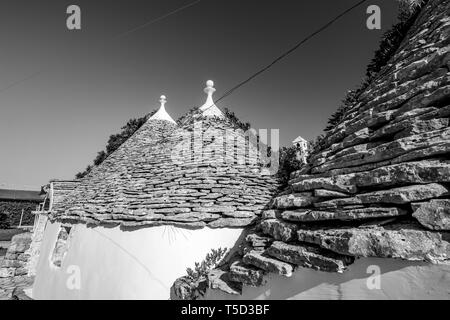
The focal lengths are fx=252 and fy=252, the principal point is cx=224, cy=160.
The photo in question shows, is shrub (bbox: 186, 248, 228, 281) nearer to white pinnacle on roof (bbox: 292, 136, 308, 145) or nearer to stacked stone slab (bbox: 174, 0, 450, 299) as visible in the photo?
stacked stone slab (bbox: 174, 0, 450, 299)

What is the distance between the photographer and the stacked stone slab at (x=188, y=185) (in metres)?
5.20

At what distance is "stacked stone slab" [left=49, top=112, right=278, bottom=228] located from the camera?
17.1 ft

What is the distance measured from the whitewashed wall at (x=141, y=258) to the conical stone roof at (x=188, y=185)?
22 centimetres

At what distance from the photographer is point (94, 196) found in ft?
23.4

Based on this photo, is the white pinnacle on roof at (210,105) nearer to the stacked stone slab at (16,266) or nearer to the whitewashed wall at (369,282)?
the whitewashed wall at (369,282)

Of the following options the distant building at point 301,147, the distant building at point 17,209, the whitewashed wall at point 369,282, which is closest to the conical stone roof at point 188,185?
the distant building at point 301,147

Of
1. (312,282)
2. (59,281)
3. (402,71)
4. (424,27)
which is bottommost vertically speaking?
(59,281)

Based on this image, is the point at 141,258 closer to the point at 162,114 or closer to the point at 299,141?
the point at 299,141

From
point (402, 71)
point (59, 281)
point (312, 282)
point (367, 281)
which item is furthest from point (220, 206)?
point (59, 281)
